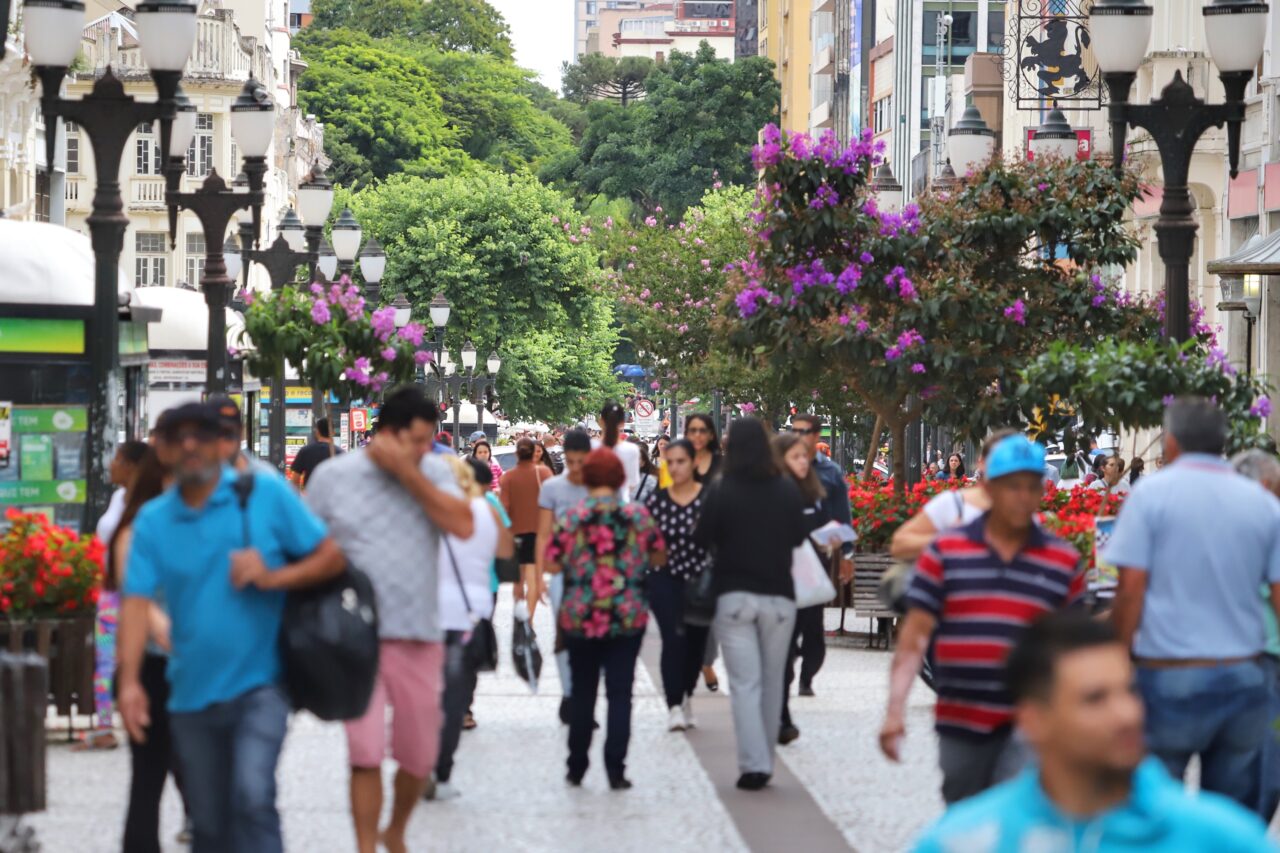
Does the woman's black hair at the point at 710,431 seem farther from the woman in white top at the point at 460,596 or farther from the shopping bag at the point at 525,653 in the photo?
the woman in white top at the point at 460,596

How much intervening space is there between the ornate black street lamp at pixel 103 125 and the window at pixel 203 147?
5544cm

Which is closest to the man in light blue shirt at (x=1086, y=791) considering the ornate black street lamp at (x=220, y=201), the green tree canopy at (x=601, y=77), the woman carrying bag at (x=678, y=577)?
the woman carrying bag at (x=678, y=577)

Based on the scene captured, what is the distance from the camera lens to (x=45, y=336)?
16.6 meters

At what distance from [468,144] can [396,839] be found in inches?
3766

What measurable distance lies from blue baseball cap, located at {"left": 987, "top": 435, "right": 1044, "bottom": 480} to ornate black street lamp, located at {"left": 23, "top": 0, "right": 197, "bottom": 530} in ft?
25.2

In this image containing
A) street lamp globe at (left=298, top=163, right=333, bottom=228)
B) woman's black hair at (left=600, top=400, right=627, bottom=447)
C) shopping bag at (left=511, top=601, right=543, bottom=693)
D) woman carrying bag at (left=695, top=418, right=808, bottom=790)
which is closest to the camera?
woman carrying bag at (left=695, top=418, right=808, bottom=790)

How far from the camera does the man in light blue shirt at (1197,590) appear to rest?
24.2 feet

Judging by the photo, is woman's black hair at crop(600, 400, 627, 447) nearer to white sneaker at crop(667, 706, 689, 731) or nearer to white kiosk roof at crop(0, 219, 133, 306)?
white sneaker at crop(667, 706, 689, 731)

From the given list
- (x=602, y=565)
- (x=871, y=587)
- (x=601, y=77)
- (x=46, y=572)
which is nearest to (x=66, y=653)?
(x=46, y=572)

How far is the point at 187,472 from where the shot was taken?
7094 millimetres

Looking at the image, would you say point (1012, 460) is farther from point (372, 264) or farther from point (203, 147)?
point (203, 147)

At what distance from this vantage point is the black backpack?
7215mm

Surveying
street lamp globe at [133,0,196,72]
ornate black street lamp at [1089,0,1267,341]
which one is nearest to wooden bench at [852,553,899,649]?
→ ornate black street lamp at [1089,0,1267,341]

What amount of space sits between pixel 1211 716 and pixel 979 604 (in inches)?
36.1
